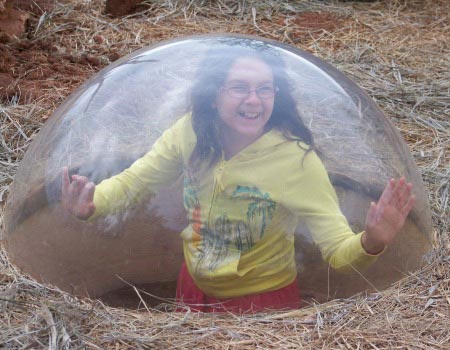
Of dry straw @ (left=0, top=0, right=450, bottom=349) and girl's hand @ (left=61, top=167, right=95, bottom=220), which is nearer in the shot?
dry straw @ (left=0, top=0, right=450, bottom=349)

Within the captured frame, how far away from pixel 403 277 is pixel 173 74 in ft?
3.51

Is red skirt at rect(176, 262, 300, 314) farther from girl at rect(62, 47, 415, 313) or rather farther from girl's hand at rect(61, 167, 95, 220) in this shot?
girl's hand at rect(61, 167, 95, 220)

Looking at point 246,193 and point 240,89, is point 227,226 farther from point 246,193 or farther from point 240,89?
point 240,89

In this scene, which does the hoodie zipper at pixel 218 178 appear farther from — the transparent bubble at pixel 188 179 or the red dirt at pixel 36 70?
the red dirt at pixel 36 70

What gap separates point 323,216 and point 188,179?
44cm

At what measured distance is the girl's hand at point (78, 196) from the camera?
8.87 ft

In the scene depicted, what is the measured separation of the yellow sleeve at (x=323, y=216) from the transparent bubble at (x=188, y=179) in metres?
0.01

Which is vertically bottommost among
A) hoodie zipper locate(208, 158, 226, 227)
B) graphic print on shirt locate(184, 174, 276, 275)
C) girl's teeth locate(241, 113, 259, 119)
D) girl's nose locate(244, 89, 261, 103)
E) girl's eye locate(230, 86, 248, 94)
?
graphic print on shirt locate(184, 174, 276, 275)

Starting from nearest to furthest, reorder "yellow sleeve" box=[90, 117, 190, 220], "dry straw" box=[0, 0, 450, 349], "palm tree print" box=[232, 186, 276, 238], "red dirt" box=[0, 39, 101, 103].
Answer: "dry straw" box=[0, 0, 450, 349] → "palm tree print" box=[232, 186, 276, 238] → "yellow sleeve" box=[90, 117, 190, 220] → "red dirt" box=[0, 39, 101, 103]

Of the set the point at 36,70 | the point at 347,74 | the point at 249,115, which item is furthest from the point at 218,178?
the point at 36,70

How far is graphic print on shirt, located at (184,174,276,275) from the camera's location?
2541mm

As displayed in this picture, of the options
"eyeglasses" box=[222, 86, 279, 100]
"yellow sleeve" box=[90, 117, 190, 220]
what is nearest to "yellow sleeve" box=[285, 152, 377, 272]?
"eyeglasses" box=[222, 86, 279, 100]

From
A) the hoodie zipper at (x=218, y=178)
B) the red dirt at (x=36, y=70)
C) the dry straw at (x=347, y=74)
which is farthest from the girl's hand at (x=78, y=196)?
the red dirt at (x=36, y=70)

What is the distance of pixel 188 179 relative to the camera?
8.55 feet
